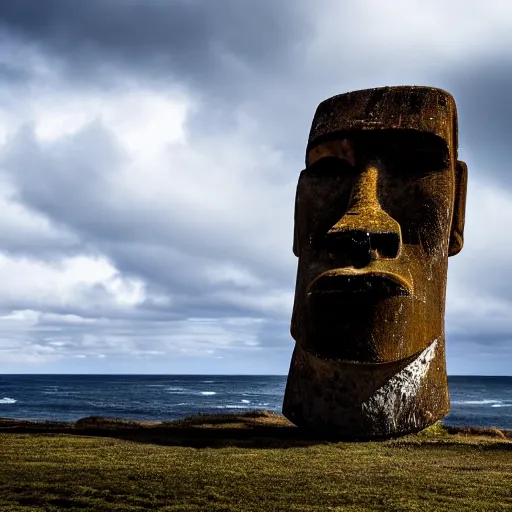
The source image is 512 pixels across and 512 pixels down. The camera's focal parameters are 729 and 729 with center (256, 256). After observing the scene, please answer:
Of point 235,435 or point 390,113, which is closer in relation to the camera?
point 390,113

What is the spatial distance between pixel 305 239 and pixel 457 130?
2307 mm

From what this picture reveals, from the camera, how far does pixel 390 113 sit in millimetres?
8430

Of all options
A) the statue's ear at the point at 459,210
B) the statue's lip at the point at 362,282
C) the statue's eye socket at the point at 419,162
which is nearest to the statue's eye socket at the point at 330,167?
the statue's eye socket at the point at 419,162

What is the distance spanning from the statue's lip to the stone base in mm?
789

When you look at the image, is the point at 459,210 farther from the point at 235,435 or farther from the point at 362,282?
the point at 235,435

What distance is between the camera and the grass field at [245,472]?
16.6 ft

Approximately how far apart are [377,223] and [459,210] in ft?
5.62

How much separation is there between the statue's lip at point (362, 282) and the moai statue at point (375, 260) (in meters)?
0.01

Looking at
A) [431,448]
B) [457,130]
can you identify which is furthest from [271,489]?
[457,130]

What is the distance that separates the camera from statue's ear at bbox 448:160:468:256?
902 cm

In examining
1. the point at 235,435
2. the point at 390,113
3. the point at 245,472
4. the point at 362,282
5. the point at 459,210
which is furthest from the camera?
the point at 459,210

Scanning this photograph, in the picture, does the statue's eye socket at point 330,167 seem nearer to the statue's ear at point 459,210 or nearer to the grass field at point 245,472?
the statue's ear at point 459,210


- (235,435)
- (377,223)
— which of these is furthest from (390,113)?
(235,435)

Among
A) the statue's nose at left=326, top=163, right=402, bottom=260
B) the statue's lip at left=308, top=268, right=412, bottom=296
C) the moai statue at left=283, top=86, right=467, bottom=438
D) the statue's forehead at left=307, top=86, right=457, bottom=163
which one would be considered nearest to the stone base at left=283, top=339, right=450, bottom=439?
the moai statue at left=283, top=86, right=467, bottom=438
